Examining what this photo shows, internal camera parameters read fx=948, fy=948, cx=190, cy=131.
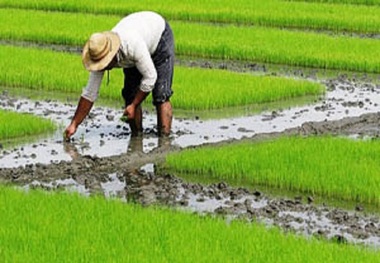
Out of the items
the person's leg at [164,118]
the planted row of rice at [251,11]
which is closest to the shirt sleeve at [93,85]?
the person's leg at [164,118]

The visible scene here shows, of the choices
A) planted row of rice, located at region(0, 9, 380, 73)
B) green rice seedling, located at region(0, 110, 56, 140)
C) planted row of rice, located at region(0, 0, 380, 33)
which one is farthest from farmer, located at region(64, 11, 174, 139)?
planted row of rice, located at region(0, 0, 380, 33)

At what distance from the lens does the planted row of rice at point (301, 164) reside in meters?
5.72

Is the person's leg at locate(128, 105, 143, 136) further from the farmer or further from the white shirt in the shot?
the white shirt

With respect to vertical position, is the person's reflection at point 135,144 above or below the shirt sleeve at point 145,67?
below

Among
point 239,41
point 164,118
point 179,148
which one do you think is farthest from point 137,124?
point 239,41

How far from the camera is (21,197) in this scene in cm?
533

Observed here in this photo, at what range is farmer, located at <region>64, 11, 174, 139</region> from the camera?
246 inches

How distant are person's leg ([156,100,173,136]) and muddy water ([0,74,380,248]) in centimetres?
10

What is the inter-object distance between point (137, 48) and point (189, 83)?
9.29ft

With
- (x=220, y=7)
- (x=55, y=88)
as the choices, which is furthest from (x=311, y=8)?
(x=55, y=88)

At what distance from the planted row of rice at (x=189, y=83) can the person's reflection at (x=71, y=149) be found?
64.0 inches

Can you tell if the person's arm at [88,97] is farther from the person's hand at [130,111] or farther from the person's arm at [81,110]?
the person's hand at [130,111]

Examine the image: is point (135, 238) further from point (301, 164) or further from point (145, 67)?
point (145, 67)

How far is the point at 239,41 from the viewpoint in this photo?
12.3 m
